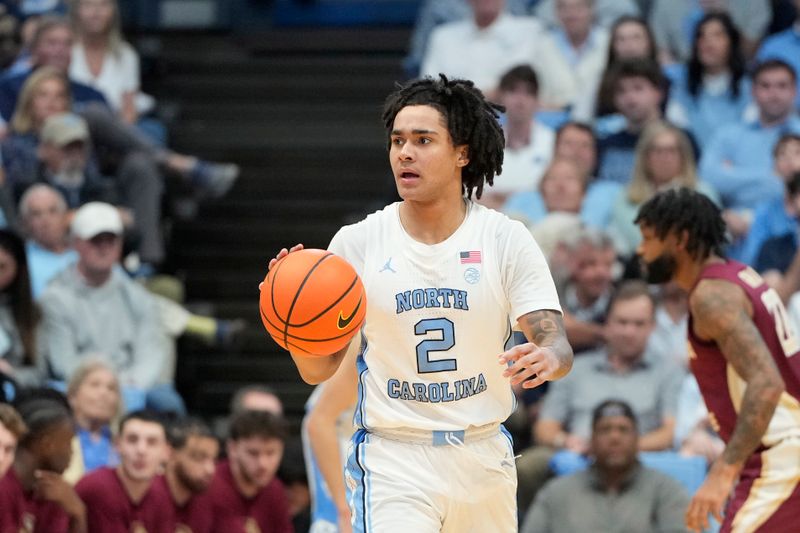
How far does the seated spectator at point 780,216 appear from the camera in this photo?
9.76 metres

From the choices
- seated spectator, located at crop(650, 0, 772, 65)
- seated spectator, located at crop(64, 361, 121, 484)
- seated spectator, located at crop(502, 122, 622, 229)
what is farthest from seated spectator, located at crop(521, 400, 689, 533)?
seated spectator, located at crop(650, 0, 772, 65)

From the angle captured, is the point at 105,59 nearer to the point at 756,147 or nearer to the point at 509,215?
the point at 509,215

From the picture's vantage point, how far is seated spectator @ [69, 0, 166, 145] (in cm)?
1170

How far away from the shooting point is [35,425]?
7.48 metres

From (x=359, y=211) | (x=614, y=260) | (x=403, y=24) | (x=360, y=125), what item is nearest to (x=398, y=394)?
(x=614, y=260)

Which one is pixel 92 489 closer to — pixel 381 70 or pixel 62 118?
pixel 62 118

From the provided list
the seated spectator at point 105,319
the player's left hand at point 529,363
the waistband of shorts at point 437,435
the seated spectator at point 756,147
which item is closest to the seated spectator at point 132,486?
the seated spectator at point 105,319

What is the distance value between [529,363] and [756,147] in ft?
21.9

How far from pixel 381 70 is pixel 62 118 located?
3678mm

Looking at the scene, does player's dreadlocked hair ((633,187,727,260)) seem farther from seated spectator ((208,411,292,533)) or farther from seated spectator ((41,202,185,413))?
seated spectator ((41,202,185,413))

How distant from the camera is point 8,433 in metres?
7.11

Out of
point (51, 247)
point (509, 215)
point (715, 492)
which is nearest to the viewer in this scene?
point (715, 492)

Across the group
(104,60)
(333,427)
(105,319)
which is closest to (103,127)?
(104,60)

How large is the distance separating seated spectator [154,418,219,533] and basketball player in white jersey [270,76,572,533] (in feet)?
10.3
